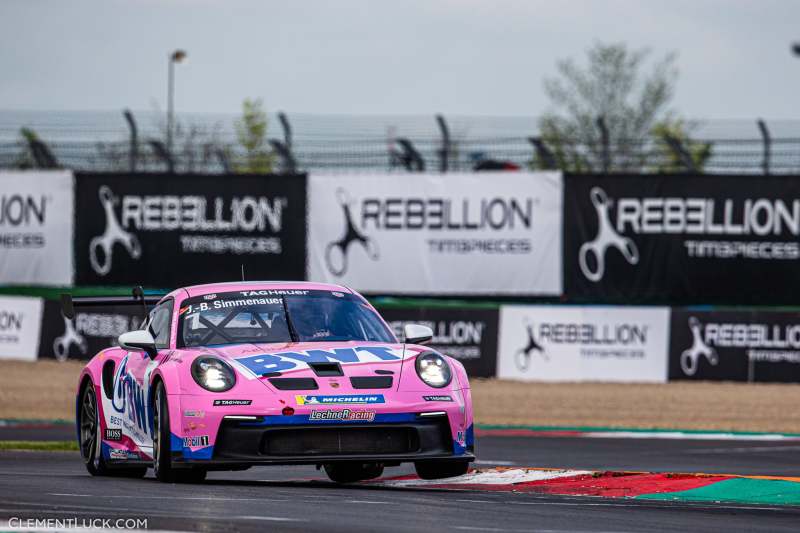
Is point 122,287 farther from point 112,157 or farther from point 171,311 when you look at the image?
A: point 171,311

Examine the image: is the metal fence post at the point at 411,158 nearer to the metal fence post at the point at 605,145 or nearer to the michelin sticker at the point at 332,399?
the metal fence post at the point at 605,145

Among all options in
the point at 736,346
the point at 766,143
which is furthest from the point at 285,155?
the point at 736,346

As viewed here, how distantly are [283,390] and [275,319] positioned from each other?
1.08 meters

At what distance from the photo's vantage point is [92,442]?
34.1 feet

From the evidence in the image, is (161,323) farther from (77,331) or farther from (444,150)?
(444,150)

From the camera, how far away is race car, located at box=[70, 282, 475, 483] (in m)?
8.32

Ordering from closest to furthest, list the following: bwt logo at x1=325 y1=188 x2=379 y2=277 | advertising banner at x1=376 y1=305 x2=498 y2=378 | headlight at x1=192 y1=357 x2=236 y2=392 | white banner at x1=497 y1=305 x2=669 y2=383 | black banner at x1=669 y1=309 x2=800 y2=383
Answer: headlight at x1=192 y1=357 x2=236 y2=392 < black banner at x1=669 y1=309 x2=800 y2=383 < white banner at x1=497 y1=305 x2=669 y2=383 < advertising banner at x1=376 y1=305 x2=498 y2=378 < bwt logo at x1=325 y1=188 x2=379 y2=277

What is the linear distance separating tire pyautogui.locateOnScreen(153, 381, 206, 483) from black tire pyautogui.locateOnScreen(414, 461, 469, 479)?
1239 mm

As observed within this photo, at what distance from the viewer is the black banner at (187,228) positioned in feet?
81.7

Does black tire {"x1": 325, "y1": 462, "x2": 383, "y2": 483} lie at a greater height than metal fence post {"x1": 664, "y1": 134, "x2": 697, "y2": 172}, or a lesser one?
lesser

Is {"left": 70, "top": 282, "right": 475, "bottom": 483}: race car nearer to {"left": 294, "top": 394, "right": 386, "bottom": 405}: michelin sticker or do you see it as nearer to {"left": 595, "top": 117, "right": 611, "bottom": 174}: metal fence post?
{"left": 294, "top": 394, "right": 386, "bottom": 405}: michelin sticker

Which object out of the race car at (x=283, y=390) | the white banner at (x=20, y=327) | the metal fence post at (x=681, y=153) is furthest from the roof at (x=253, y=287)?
the white banner at (x=20, y=327)

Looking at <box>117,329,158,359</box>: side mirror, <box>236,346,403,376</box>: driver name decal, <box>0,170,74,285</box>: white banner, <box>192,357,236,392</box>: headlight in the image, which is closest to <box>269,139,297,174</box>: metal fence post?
<box>0,170,74,285</box>: white banner

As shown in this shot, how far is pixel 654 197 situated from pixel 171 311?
1438 cm
